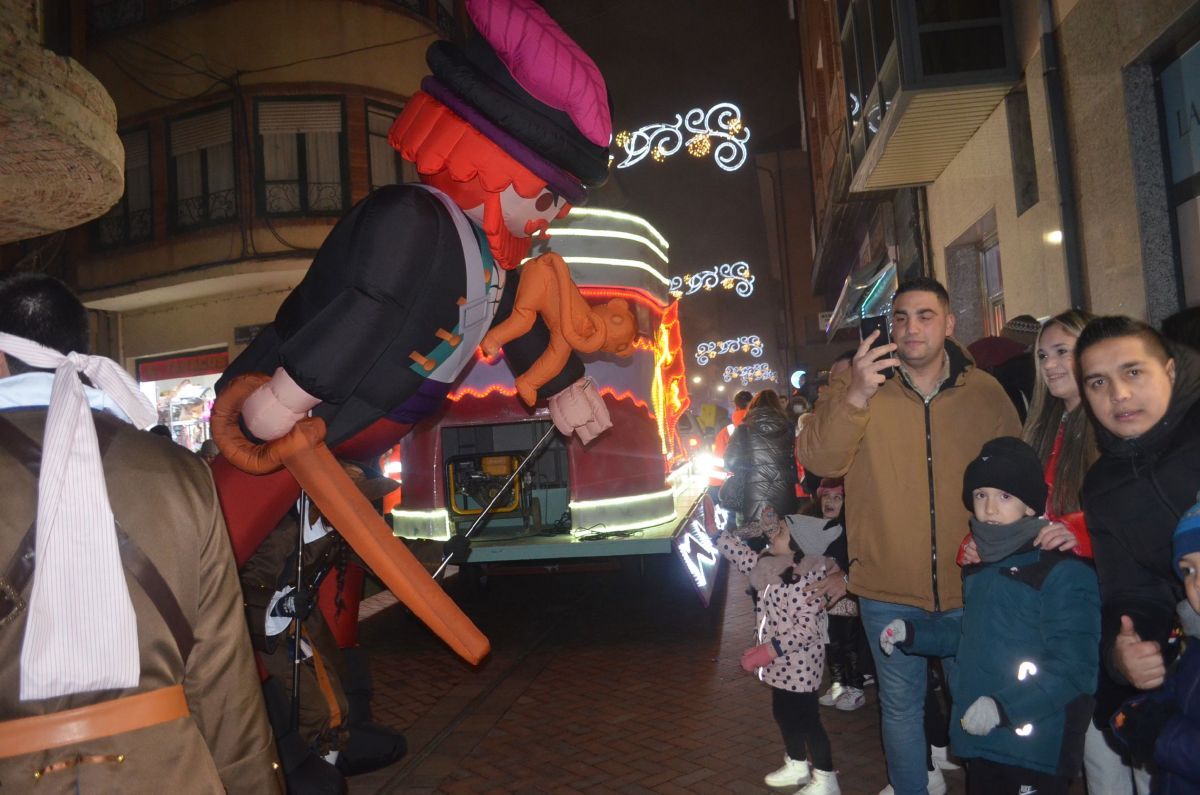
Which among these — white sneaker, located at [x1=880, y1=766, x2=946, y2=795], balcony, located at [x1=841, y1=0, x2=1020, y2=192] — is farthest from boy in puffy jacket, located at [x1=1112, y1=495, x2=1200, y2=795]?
balcony, located at [x1=841, y1=0, x2=1020, y2=192]

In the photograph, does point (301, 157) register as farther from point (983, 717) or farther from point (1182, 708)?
point (1182, 708)

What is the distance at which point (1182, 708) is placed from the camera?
210cm

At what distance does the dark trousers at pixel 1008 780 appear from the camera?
2.78 metres

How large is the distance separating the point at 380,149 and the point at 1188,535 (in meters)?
15.7

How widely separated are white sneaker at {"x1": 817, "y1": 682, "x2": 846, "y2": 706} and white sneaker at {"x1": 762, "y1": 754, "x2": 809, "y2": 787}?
128 cm

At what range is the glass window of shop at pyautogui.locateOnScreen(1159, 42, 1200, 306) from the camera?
5371mm

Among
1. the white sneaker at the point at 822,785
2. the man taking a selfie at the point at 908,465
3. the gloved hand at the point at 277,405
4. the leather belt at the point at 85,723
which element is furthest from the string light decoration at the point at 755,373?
the leather belt at the point at 85,723

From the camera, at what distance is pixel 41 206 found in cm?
308

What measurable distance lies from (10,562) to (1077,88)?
7.10m

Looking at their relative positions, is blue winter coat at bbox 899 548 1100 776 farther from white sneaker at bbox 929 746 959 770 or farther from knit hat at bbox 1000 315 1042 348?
knit hat at bbox 1000 315 1042 348

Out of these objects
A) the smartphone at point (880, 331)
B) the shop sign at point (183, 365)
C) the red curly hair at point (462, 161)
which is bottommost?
the smartphone at point (880, 331)

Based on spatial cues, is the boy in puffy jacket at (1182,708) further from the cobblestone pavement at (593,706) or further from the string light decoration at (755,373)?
the string light decoration at (755,373)

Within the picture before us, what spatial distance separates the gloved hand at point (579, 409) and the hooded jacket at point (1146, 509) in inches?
75.2

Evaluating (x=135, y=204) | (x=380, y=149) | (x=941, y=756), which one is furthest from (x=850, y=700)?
(x=135, y=204)
